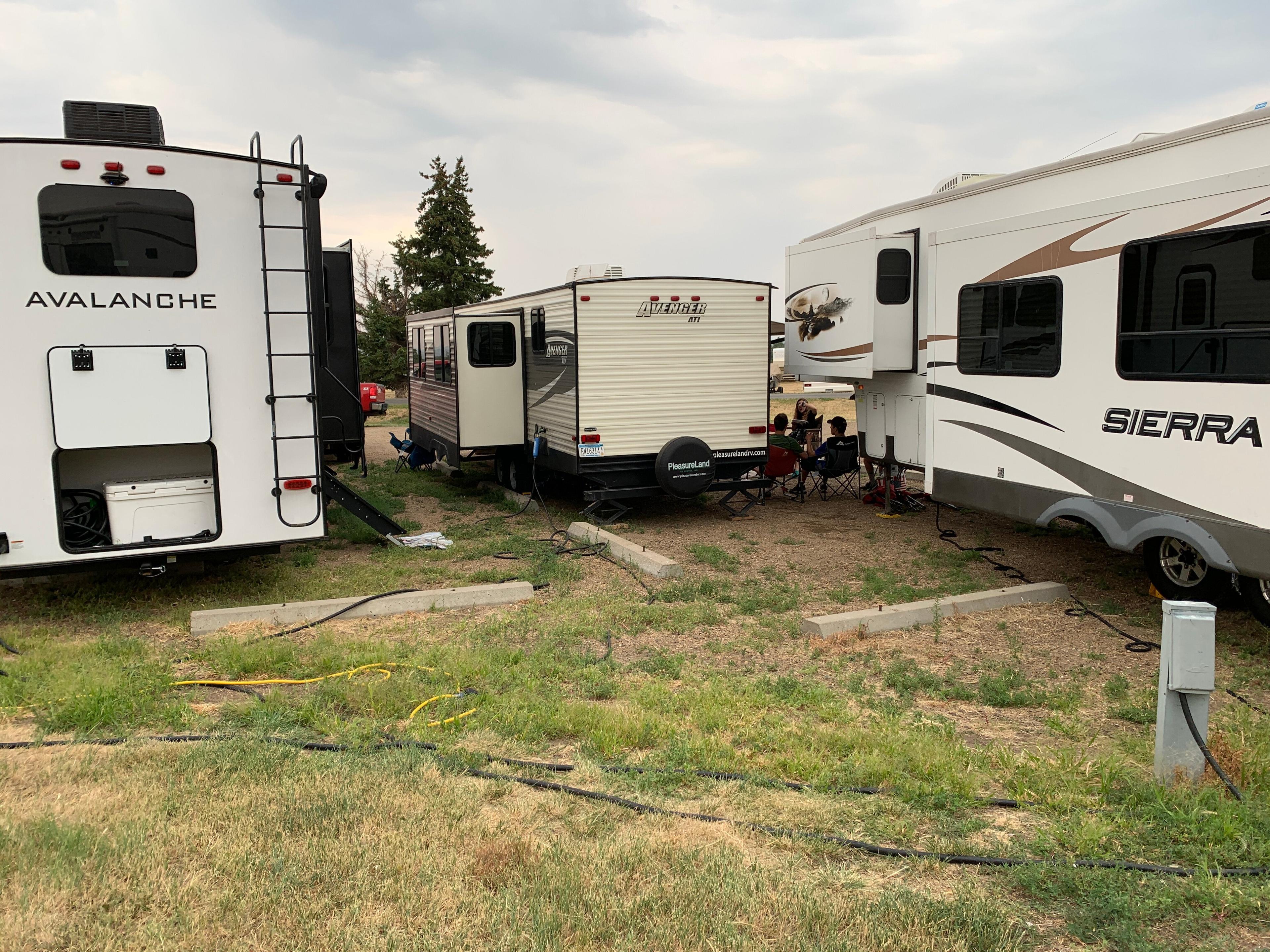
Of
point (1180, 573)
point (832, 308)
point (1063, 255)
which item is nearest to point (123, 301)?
point (1063, 255)

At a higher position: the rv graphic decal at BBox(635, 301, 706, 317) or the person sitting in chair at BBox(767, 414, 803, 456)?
the rv graphic decal at BBox(635, 301, 706, 317)

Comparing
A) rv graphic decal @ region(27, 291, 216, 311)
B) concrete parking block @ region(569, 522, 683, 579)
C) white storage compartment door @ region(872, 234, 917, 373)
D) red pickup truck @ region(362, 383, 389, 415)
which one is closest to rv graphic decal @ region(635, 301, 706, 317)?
white storage compartment door @ region(872, 234, 917, 373)

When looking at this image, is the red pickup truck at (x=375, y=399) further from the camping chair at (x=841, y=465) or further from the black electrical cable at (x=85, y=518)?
the black electrical cable at (x=85, y=518)

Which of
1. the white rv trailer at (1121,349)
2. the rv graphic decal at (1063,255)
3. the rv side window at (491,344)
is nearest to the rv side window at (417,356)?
the rv side window at (491,344)

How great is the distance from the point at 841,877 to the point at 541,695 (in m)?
2.31

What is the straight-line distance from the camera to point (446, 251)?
36562 millimetres

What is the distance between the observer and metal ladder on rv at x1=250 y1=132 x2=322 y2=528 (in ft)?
22.5

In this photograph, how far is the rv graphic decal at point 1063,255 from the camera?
596 cm

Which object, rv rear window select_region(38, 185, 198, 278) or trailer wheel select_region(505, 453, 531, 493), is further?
trailer wheel select_region(505, 453, 531, 493)

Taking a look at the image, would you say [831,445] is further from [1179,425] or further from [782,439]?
[1179,425]

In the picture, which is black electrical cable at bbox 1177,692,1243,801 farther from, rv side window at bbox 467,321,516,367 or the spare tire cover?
rv side window at bbox 467,321,516,367

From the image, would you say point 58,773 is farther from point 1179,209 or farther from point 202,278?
point 1179,209

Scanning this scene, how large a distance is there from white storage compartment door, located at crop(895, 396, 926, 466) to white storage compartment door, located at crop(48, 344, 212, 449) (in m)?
6.84

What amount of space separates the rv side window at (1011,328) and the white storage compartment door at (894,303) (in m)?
1.92
